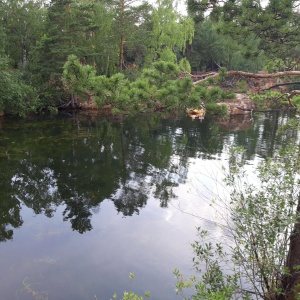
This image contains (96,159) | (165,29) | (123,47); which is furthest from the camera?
(165,29)

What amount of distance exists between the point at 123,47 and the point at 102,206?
2460 cm

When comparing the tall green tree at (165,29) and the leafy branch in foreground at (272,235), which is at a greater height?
the tall green tree at (165,29)

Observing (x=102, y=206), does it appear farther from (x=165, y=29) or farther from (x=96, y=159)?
(x=165, y=29)

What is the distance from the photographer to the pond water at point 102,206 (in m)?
7.16

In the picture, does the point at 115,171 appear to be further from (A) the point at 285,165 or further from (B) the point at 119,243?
(A) the point at 285,165

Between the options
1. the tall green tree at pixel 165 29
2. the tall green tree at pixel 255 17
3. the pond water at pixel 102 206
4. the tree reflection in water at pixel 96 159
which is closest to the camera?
the tall green tree at pixel 255 17

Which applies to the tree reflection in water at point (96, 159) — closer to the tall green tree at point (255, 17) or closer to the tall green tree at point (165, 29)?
the tall green tree at point (255, 17)

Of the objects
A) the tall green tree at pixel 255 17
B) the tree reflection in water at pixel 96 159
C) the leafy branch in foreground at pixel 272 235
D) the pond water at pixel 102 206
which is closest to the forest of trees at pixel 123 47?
the tall green tree at pixel 255 17

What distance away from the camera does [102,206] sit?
417 inches

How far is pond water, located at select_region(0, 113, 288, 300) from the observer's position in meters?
7.16

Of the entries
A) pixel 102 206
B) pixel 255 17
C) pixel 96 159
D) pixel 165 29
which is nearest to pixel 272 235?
pixel 255 17

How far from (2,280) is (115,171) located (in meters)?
7.41

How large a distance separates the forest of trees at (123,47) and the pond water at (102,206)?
3031 millimetres

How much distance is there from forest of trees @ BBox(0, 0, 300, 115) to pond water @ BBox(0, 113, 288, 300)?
3.03 m
